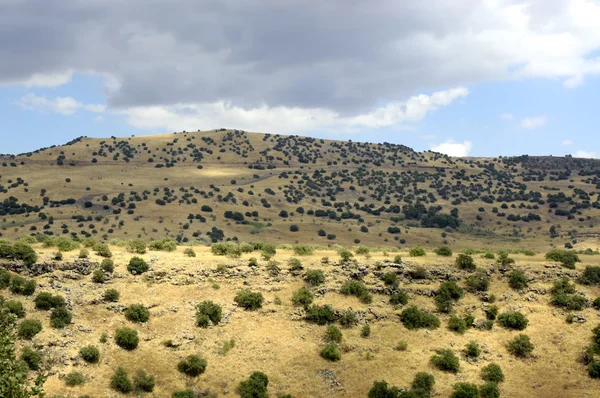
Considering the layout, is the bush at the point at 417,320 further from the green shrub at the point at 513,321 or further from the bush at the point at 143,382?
the bush at the point at 143,382

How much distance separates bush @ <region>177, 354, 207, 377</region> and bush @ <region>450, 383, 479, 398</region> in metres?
18.5

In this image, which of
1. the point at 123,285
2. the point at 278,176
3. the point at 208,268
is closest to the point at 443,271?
the point at 208,268

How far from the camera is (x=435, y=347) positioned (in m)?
43.2

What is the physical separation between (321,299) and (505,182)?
5869 inches

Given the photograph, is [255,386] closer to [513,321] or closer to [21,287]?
[21,287]

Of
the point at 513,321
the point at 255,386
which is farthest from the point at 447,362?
the point at 255,386

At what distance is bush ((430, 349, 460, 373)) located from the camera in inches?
1602

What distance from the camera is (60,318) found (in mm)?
39906

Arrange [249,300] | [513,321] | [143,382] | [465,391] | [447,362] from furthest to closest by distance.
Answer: [249,300] → [513,321] → [447,362] → [465,391] → [143,382]

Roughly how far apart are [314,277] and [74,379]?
22140 millimetres

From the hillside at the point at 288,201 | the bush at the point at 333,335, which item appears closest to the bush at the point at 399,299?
the bush at the point at 333,335

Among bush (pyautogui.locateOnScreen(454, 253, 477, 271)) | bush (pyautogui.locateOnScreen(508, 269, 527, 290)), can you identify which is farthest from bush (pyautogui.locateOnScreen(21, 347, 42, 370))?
bush (pyautogui.locateOnScreen(508, 269, 527, 290))

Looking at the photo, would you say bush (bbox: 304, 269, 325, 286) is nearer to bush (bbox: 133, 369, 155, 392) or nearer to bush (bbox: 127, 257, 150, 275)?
bush (bbox: 127, 257, 150, 275)

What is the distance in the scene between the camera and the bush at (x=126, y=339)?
3950cm
